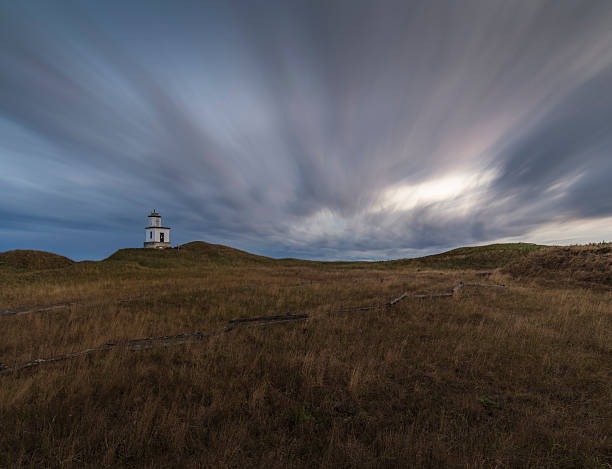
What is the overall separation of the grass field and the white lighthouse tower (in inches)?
2086

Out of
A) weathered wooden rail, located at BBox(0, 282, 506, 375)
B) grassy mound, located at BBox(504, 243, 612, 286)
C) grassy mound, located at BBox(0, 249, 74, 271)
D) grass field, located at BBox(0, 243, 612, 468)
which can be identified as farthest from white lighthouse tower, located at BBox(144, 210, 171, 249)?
grassy mound, located at BBox(504, 243, 612, 286)

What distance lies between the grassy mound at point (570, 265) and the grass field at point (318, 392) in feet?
34.9

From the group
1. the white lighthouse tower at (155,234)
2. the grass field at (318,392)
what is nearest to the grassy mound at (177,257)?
the white lighthouse tower at (155,234)

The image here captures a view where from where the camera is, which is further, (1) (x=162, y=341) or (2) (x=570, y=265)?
(2) (x=570, y=265)

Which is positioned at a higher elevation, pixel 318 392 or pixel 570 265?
pixel 570 265

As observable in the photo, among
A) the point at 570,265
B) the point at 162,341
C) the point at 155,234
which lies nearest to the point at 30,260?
the point at 155,234

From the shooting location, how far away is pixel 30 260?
115ft

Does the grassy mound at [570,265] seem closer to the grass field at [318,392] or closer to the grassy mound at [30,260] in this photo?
the grass field at [318,392]

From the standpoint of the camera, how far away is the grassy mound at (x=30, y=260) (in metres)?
33.1

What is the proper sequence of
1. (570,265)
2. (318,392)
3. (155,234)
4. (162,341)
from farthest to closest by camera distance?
(155,234) → (570,265) → (162,341) → (318,392)

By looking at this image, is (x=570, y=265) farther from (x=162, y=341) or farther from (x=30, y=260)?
(x=30, y=260)

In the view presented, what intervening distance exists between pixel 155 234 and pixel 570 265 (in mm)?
69087

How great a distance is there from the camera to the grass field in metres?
3.20

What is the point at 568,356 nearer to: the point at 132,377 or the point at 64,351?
the point at 132,377
